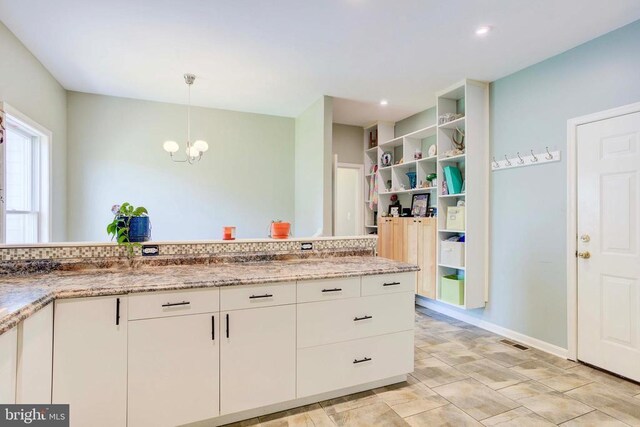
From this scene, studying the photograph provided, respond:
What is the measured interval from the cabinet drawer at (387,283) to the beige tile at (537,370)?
1.24 meters

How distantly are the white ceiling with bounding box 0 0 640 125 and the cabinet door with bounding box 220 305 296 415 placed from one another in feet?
6.96

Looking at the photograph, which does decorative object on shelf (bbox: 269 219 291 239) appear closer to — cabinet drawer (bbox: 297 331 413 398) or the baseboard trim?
cabinet drawer (bbox: 297 331 413 398)

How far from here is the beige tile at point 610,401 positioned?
2.03 m

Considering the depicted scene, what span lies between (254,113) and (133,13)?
96.5 inches

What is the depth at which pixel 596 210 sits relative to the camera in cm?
265

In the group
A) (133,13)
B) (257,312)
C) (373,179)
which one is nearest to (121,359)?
(257,312)

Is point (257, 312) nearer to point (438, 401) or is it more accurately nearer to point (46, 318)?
point (46, 318)

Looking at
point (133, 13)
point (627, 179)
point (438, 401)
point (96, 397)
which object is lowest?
point (438, 401)

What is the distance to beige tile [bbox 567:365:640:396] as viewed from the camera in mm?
2326

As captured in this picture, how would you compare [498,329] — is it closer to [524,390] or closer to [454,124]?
[524,390]

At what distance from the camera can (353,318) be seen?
2.19m

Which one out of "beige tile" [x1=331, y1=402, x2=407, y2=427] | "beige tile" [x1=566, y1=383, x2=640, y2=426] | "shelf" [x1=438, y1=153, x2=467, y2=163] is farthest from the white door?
"beige tile" [x1=331, y1=402, x2=407, y2=427]

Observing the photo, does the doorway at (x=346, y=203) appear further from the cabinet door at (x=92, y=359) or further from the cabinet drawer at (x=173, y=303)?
the cabinet door at (x=92, y=359)

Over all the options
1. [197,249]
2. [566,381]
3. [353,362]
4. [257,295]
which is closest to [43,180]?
[197,249]
